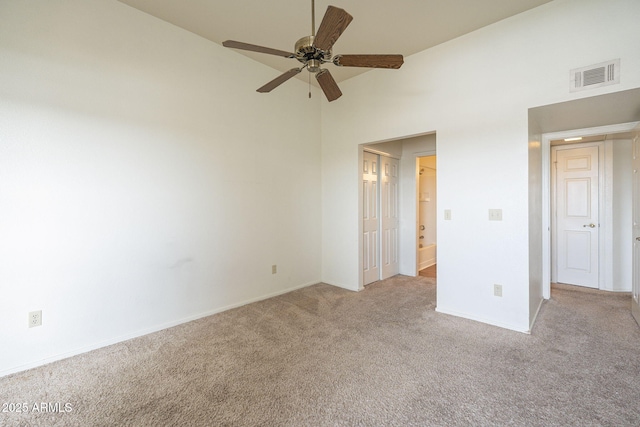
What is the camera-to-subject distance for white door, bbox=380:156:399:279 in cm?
466

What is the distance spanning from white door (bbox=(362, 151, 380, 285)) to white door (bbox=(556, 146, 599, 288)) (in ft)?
8.72

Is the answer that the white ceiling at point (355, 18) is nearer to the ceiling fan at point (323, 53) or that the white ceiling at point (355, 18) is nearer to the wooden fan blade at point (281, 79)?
the wooden fan blade at point (281, 79)

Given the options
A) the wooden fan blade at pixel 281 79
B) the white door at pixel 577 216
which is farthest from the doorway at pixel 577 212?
the wooden fan blade at pixel 281 79

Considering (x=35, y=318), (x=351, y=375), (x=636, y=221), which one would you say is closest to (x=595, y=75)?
(x=636, y=221)

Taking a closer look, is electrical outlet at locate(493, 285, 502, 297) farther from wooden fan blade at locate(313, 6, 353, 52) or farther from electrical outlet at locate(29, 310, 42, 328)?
electrical outlet at locate(29, 310, 42, 328)

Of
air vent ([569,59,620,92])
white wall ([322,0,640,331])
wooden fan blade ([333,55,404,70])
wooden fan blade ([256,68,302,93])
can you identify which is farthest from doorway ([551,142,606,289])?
wooden fan blade ([256,68,302,93])

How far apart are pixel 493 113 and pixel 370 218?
2099 millimetres

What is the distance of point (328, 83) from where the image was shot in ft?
7.29

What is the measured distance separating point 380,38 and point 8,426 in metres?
4.10

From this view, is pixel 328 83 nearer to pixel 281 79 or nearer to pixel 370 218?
pixel 281 79

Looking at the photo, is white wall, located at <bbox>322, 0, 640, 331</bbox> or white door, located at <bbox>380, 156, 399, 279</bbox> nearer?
white wall, located at <bbox>322, 0, 640, 331</bbox>

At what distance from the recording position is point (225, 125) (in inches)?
129

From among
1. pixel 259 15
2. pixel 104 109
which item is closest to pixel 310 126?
pixel 259 15

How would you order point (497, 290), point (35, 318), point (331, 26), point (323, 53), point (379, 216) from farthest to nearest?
point (379, 216)
point (497, 290)
point (35, 318)
point (323, 53)
point (331, 26)
